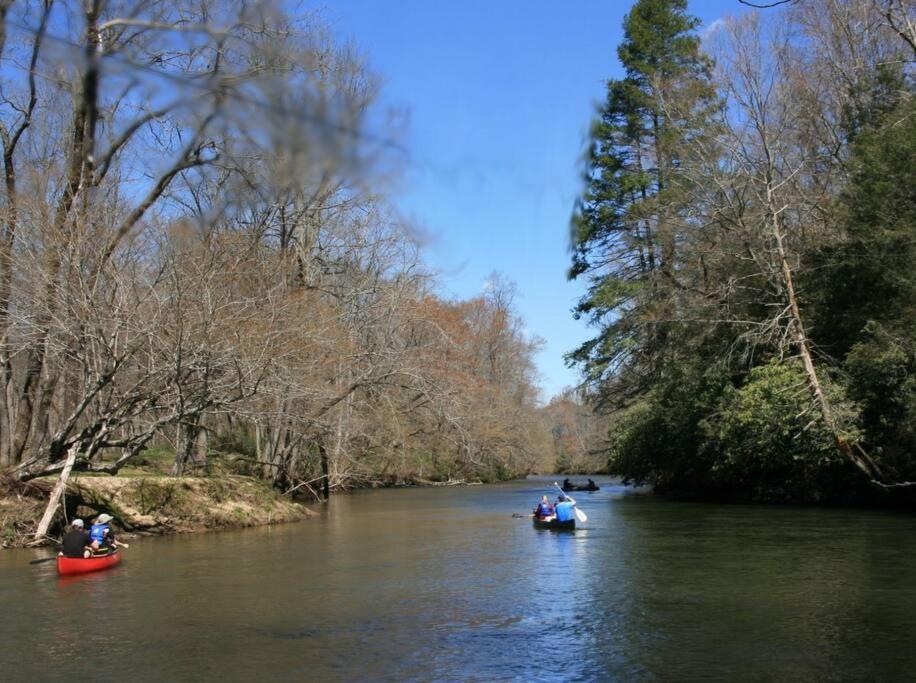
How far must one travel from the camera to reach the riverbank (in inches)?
831

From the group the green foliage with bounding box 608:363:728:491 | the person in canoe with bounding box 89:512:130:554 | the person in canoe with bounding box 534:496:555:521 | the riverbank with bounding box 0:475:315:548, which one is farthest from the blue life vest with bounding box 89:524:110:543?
the green foliage with bounding box 608:363:728:491

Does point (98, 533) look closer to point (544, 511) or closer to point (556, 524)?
point (556, 524)

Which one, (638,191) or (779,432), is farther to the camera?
(638,191)

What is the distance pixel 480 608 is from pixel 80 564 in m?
8.26

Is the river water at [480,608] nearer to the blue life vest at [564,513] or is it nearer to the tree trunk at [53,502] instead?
the tree trunk at [53,502]

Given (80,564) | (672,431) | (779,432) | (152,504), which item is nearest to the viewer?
(80,564)

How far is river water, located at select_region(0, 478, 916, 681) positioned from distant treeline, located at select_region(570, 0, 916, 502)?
5.92 m

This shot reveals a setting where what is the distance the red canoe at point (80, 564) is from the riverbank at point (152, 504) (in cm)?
436

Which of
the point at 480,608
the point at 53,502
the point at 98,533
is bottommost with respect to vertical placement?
the point at 480,608

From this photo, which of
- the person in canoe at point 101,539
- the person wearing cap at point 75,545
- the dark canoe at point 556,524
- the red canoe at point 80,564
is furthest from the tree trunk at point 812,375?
the person wearing cap at point 75,545

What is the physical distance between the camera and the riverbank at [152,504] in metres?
21.1

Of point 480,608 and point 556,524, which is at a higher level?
point 556,524

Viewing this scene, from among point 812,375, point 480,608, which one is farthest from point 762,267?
point 480,608

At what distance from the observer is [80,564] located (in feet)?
54.6
